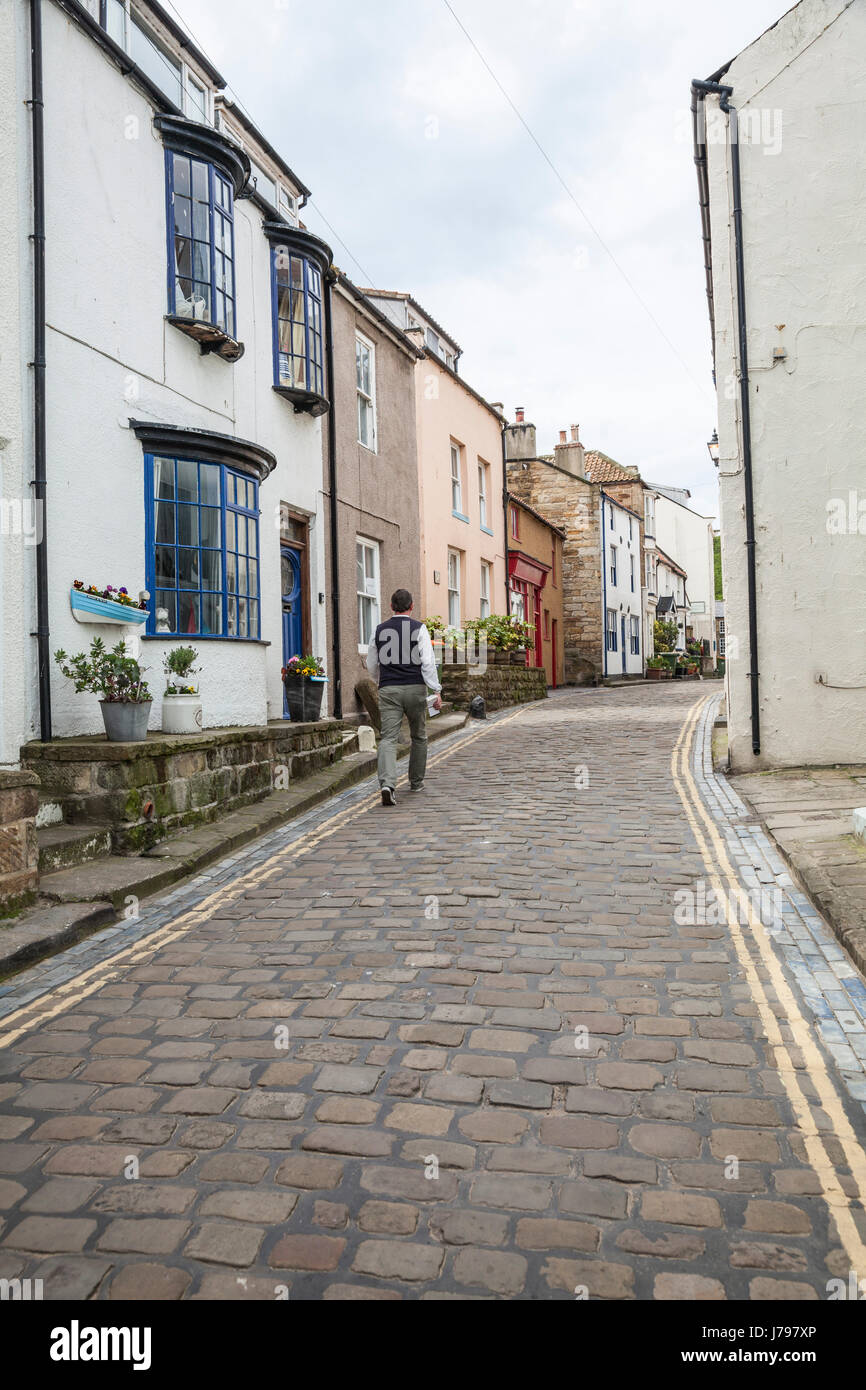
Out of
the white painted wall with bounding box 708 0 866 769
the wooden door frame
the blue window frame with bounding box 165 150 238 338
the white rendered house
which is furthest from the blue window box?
the white painted wall with bounding box 708 0 866 769

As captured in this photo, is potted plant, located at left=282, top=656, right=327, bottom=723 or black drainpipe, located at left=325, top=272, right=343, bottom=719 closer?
potted plant, located at left=282, top=656, right=327, bottom=723

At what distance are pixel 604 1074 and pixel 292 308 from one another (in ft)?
37.9

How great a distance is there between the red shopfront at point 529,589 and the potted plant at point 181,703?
56.2 ft

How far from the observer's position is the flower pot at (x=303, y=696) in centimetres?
1140

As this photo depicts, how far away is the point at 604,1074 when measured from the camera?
3594mm

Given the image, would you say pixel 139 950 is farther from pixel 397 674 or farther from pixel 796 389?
pixel 796 389

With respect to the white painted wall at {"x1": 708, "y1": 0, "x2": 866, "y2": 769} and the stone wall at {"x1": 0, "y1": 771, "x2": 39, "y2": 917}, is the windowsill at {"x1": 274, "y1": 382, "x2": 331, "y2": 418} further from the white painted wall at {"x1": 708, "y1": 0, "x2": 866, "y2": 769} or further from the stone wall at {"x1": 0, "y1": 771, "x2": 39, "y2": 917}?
the stone wall at {"x1": 0, "y1": 771, "x2": 39, "y2": 917}

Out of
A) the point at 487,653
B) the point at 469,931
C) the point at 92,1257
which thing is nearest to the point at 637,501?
the point at 487,653

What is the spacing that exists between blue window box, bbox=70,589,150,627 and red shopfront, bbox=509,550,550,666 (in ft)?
57.6

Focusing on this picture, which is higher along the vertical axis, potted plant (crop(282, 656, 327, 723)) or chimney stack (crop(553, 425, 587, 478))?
chimney stack (crop(553, 425, 587, 478))

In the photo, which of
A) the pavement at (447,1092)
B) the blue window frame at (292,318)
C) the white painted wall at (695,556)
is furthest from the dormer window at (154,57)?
the white painted wall at (695,556)

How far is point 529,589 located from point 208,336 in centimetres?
1987

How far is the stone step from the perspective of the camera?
253 inches
